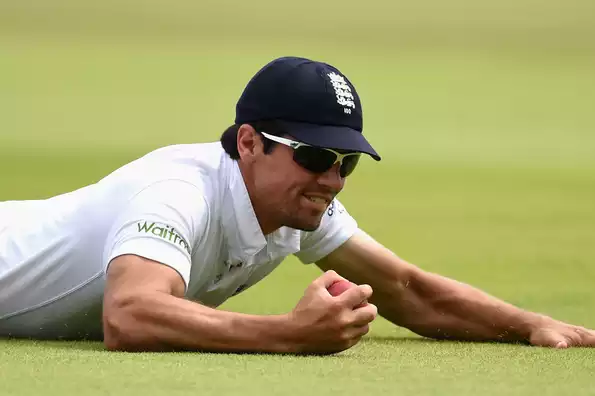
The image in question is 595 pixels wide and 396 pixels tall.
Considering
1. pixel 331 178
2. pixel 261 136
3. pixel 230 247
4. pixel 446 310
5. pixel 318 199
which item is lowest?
pixel 446 310

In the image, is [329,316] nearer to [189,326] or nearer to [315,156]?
[189,326]

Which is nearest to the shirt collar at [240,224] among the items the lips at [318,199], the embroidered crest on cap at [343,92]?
the lips at [318,199]

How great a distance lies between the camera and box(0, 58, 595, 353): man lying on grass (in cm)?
487

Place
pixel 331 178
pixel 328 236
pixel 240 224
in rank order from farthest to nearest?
pixel 328 236
pixel 240 224
pixel 331 178

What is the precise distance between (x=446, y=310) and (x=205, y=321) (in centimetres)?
180

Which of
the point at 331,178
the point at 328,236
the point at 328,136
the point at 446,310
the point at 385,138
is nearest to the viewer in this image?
the point at 328,136

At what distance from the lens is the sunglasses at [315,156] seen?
5.21 meters

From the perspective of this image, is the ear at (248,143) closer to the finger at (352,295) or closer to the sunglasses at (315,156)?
the sunglasses at (315,156)

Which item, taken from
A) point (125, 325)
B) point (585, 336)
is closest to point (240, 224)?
point (125, 325)

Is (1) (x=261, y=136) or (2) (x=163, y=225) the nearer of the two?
(2) (x=163, y=225)

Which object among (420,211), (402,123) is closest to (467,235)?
(420,211)

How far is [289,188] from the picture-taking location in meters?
5.36

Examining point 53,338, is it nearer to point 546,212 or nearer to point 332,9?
point 546,212

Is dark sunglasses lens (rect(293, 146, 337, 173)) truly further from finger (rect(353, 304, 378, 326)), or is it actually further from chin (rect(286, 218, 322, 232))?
finger (rect(353, 304, 378, 326))
